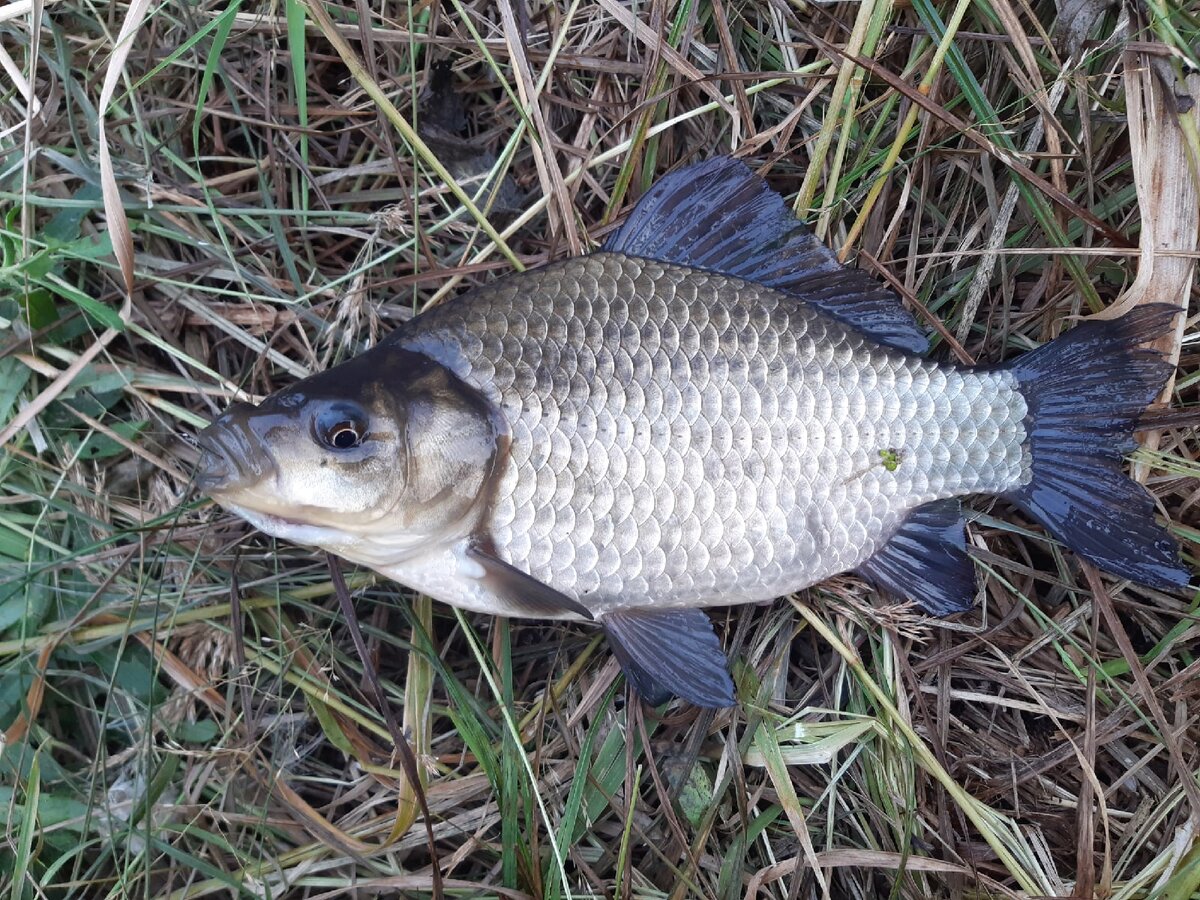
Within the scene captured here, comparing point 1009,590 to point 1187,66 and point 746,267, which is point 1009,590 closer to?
point 746,267

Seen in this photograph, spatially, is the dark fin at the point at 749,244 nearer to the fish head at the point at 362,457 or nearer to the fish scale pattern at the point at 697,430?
the fish scale pattern at the point at 697,430

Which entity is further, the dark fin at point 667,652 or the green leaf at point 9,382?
the green leaf at point 9,382

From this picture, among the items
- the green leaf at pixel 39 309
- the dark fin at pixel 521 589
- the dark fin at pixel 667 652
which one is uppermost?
the green leaf at pixel 39 309

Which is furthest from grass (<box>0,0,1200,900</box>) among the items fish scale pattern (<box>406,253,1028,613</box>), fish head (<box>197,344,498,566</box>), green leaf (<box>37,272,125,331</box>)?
fish head (<box>197,344,498,566</box>)

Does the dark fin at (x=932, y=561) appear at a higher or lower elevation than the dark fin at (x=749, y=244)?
lower

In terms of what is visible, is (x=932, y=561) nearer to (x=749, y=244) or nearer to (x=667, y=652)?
(x=667, y=652)

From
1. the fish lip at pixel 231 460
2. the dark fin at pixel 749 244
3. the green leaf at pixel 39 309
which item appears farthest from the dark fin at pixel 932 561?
the green leaf at pixel 39 309

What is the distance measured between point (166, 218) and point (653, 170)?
1.31m

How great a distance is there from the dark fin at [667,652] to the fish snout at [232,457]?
81 cm

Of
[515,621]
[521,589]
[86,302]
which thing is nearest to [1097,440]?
[521,589]

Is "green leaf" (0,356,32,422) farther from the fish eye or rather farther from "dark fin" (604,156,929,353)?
"dark fin" (604,156,929,353)

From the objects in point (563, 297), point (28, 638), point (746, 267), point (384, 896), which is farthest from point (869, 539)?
point (28, 638)

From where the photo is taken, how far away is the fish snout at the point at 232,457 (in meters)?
1.51

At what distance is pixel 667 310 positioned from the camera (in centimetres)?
172
